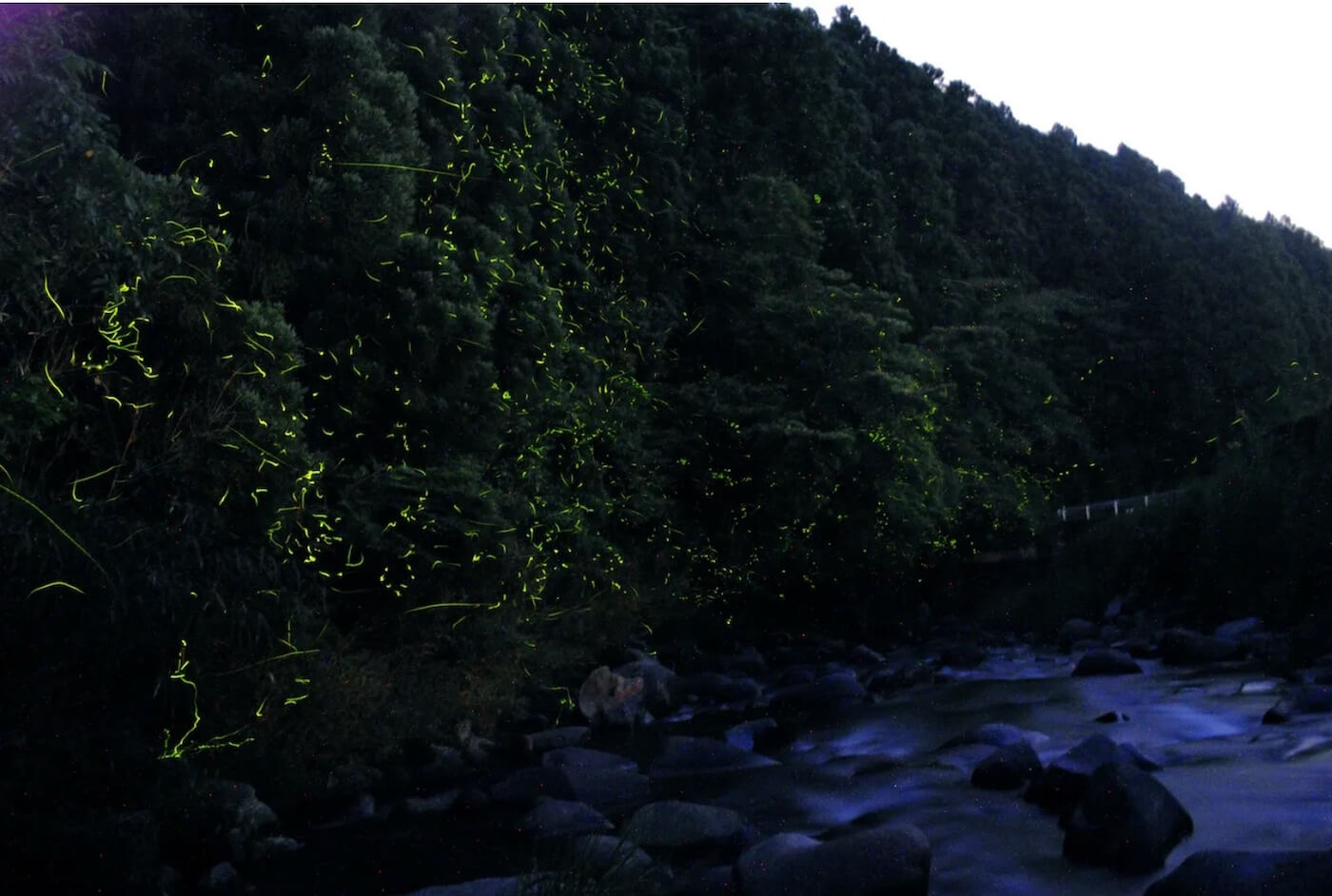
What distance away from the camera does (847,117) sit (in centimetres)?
3138

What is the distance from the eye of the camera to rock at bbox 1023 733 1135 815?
837 centimetres

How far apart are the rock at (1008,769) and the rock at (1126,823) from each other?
1820 mm

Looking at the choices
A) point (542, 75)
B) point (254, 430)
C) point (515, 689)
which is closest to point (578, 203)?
point (542, 75)

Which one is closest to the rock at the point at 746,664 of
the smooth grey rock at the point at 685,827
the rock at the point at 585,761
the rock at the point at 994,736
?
the rock at the point at 585,761

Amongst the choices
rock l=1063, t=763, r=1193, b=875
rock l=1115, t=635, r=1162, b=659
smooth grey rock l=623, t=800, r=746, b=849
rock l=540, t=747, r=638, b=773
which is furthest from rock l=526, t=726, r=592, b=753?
rock l=1063, t=763, r=1193, b=875

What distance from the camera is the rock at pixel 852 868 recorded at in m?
6.68

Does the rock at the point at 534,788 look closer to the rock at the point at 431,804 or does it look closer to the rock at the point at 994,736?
the rock at the point at 431,804

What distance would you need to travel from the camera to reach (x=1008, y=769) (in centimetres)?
926

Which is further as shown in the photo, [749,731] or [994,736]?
[749,731]

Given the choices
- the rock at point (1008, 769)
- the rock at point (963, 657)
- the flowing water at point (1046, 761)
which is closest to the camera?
the flowing water at point (1046, 761)

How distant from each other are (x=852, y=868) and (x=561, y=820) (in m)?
3.31

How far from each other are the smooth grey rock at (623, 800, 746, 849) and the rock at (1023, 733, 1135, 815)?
198 centimetres

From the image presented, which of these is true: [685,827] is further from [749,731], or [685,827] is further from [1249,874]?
[749,731]

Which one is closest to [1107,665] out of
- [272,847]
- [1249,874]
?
[272,847]
